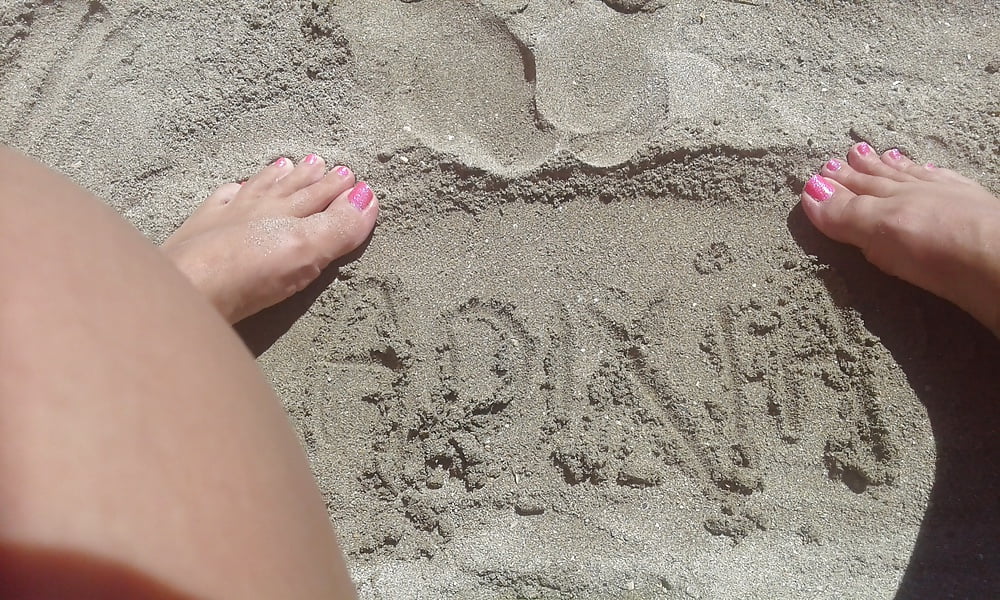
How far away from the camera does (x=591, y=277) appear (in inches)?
52.0

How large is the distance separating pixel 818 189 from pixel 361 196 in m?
0.96

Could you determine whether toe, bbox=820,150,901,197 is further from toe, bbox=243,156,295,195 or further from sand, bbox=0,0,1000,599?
toe, bbox=243,156,295,195

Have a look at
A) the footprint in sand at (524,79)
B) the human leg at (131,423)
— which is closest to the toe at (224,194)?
the footprint in sand at (524,79)

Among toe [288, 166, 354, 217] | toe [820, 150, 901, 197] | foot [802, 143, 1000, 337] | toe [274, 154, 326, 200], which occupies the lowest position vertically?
foot [802, 143, 1000, 337]

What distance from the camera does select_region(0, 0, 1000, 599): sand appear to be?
125 centimetres

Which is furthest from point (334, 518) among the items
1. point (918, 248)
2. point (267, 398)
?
point (918, 248)

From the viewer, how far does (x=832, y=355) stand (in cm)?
126

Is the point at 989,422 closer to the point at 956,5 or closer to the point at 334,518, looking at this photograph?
the point at 956,5

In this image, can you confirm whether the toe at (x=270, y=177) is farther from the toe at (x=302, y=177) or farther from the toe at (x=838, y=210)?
the toe at (x=838, y=210)

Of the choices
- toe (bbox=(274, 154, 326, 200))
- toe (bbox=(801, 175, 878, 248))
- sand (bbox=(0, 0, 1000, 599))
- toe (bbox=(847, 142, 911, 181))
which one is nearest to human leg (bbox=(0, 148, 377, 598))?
sand (bbox=(0, 0, 1000, 599))

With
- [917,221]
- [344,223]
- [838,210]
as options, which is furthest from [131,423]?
[917,221]

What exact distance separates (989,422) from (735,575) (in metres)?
0.58

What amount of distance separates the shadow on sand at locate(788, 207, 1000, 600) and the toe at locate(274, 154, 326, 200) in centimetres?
118

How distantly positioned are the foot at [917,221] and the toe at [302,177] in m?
1.05
